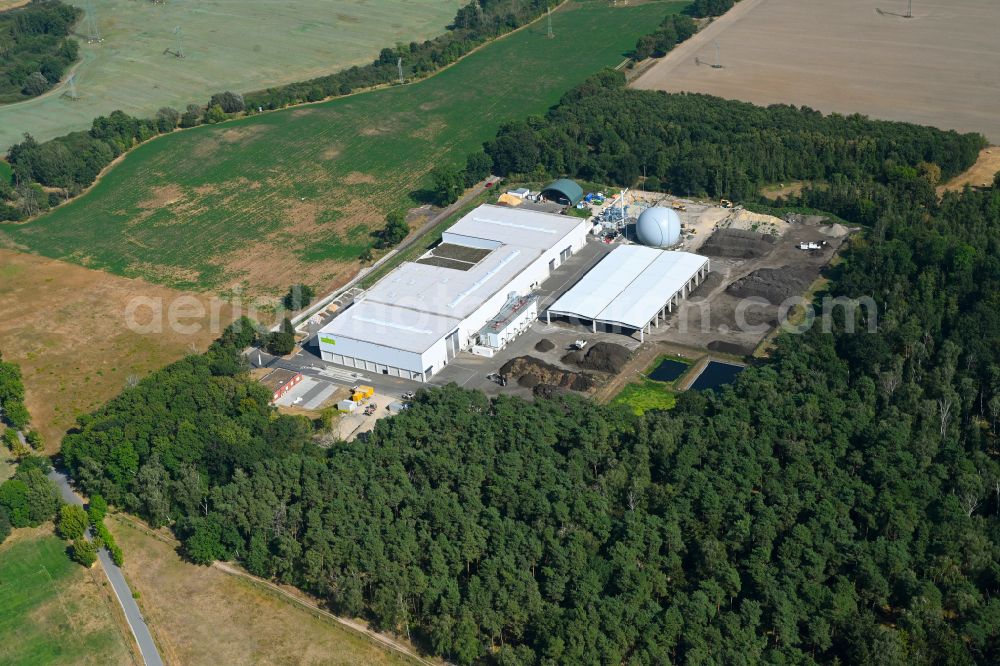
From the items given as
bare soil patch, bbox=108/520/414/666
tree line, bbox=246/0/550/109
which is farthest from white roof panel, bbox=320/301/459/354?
tree line, bbox=246/0/550/109

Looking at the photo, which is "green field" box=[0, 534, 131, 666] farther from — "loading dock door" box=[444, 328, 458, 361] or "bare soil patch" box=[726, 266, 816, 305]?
"bare soil patch" box=[726, 266, 816, 305]

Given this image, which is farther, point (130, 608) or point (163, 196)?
point (163, 196)

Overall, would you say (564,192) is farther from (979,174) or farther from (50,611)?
(50,611)

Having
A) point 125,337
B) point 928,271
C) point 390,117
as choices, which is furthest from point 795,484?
point 390,117

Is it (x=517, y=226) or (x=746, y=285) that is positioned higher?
(x=517, y=226)

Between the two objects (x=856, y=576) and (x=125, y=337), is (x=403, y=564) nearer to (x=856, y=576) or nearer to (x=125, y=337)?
(x=856, y=576)

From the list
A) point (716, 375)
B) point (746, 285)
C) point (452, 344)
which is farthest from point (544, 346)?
point (746, 285)
